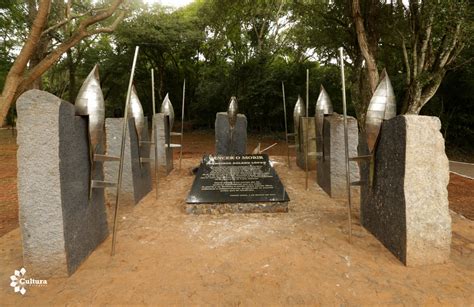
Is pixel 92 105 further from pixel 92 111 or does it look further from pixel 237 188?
pixel 237 188

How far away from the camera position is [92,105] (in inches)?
115

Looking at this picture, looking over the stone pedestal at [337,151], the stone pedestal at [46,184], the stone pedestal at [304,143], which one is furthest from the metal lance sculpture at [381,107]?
the stone pedestal at [304,143]

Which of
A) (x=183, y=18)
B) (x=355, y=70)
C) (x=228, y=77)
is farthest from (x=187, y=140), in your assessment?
(x=355, y=70)

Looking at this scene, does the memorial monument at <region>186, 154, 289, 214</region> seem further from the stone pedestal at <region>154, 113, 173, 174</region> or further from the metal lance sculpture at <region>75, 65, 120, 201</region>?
the stone pedestal at <region>154, 113, 173, 174</region>

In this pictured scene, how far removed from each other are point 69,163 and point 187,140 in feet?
42.2

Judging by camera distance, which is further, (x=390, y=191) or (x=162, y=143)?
(x=162, y=143)

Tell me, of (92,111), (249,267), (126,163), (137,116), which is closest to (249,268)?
(249,267)

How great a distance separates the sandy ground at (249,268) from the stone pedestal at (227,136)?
155 inches

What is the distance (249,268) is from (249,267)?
0.06ft

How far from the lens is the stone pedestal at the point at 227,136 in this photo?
25.6ft

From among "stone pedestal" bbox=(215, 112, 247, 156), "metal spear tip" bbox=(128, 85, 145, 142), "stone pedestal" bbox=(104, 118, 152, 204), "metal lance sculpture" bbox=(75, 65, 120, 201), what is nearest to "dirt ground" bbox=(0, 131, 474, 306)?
"stone pedestal" bbox=(104, 118, 152, 204)

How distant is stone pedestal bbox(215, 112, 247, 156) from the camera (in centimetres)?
779
